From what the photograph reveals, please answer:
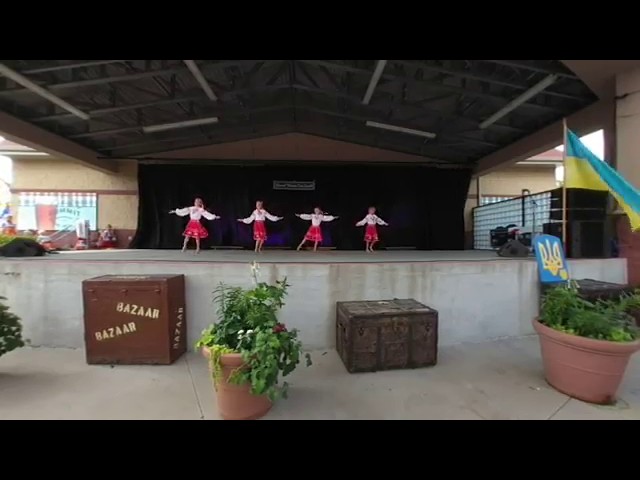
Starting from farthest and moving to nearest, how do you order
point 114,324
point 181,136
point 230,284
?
point 181,136 < point 230,284 < point 114,324

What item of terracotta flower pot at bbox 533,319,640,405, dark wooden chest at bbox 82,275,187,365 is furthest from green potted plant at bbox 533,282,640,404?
dark wooden chest at bbox 82,275,187,365

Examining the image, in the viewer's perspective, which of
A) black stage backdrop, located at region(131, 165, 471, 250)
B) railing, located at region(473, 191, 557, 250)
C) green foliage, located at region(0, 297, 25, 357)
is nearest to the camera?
green foliage, located at region(0, 297, 25, 357)

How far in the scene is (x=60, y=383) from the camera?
3.26m

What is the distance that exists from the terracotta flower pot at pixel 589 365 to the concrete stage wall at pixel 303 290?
5.17 feet

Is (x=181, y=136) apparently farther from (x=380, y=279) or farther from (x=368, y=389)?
(x=368, y=389)

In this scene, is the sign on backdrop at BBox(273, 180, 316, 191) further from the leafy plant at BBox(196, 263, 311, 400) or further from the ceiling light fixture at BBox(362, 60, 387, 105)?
the leafy plant at BBox(196, 263, 311, 400)

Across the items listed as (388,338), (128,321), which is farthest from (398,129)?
(128,321)

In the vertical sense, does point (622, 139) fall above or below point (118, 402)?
above

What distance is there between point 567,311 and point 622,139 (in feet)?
12.9

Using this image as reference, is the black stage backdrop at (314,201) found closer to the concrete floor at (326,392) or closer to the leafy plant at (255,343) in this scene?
the concrete floor at (326,392)

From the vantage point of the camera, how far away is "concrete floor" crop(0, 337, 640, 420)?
2686 mm

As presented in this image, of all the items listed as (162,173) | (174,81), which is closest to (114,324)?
(174,81)

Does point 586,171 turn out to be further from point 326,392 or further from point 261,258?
point 261,258

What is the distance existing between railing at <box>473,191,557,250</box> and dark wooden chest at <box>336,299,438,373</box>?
4398 mm
